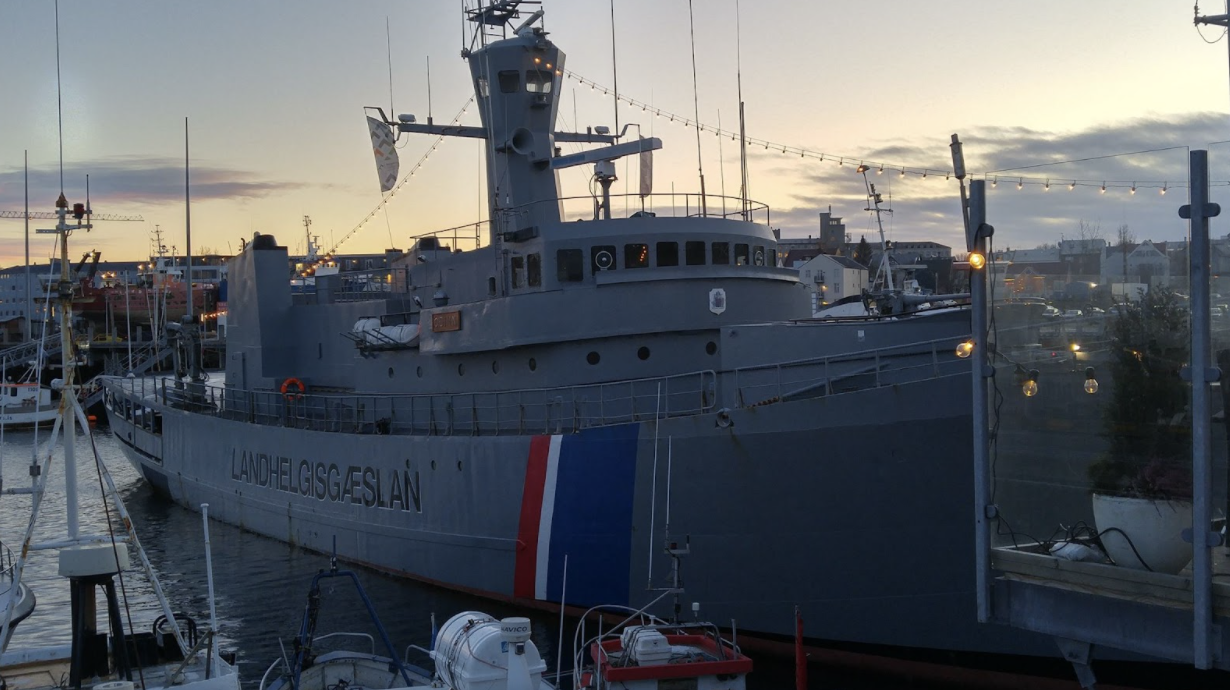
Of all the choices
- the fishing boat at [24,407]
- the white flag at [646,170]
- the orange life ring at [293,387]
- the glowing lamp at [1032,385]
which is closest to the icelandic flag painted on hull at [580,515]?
the white flag at [646,170]

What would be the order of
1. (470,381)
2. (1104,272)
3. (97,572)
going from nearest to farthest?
(1104,272) < (97,572) < (470,381)

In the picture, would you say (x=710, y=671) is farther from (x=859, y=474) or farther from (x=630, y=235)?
(x=630, y=235)

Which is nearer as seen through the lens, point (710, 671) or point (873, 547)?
point (710, 671)

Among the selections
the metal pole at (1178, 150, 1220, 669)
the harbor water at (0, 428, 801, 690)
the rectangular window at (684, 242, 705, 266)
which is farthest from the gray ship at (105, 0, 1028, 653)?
the metal pole at (1178, 150, 1220, 669)

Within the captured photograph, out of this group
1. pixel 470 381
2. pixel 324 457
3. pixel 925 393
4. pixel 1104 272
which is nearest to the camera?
pixel 1104 272

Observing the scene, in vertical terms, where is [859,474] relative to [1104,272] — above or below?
below

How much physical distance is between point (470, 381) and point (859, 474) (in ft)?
22.3

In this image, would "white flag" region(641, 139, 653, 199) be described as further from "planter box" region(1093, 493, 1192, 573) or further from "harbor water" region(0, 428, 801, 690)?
"planter box" region(1093, 493, 1192, 573)

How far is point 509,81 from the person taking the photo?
59.9 ft

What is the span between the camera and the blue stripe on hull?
12867 mm

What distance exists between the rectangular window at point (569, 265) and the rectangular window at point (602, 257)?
15 centimetres

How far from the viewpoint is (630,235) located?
15.0 meters

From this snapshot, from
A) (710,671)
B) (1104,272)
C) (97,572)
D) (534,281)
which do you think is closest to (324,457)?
(534,281)

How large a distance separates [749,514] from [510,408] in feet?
13.7
